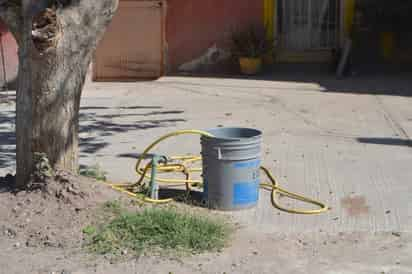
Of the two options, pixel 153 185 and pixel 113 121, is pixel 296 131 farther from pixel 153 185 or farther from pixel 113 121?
pixel 153 185

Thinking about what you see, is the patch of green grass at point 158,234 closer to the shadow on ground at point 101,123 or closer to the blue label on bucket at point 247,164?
the blue label on bucket at point 247,164

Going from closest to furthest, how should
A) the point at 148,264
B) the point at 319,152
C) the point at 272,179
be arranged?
the point at 148,264
the point at 272,179
the point at 319,152

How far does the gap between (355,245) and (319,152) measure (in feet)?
10.9

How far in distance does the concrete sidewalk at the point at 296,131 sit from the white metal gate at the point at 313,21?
151 centimetres

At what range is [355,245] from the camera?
6.38m

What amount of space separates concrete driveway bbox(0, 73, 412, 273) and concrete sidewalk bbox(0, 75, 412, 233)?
0.6 inches

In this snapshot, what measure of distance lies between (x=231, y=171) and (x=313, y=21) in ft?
37.5

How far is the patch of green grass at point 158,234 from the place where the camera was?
6195 millimetres

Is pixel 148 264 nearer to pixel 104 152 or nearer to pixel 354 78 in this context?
pixel 104 152

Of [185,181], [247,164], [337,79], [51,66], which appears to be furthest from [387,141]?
[337,79]

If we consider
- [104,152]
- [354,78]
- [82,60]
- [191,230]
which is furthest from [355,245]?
[354,78]

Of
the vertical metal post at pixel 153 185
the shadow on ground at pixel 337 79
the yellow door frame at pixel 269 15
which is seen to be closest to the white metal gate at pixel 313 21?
the yellow door frame at pixel 269 15

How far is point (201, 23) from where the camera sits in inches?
704

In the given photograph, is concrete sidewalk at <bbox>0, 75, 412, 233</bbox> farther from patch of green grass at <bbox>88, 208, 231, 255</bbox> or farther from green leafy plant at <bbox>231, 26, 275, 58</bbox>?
green leafy plant at <bbox>231, 26, 275, 58</bbox>
